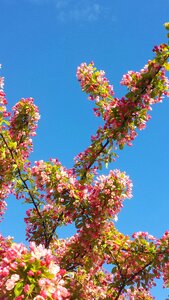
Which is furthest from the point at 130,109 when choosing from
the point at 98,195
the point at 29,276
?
the point at 29,276

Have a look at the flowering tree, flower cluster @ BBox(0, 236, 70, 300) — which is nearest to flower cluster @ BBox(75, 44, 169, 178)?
the flowering tree

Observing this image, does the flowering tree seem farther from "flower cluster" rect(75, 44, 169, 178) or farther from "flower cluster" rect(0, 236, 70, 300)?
"flower cluster" rect(0, 236, 70, 300)

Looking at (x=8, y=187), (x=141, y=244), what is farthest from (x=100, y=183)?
(x=8, y=187)

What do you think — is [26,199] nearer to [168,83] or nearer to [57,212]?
[57,212]

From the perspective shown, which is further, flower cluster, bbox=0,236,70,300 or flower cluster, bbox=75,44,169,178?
flower cluster, bbox=75,44,169,178

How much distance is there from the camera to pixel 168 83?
27.0 ft

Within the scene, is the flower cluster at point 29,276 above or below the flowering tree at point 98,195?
below

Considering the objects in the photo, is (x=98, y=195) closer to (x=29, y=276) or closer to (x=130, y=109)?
(x=130, y=109)

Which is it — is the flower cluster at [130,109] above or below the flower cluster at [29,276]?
above

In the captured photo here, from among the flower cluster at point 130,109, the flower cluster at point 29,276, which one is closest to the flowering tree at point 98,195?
the flower cluster at point 130,109

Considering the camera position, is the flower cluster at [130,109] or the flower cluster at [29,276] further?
the flower cluster at [130,109]

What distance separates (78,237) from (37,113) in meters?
3.55

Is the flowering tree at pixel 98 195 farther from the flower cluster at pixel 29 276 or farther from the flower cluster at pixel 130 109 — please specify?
the flower cluster at pixel 29 276

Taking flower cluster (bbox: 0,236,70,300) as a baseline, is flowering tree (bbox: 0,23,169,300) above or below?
above
